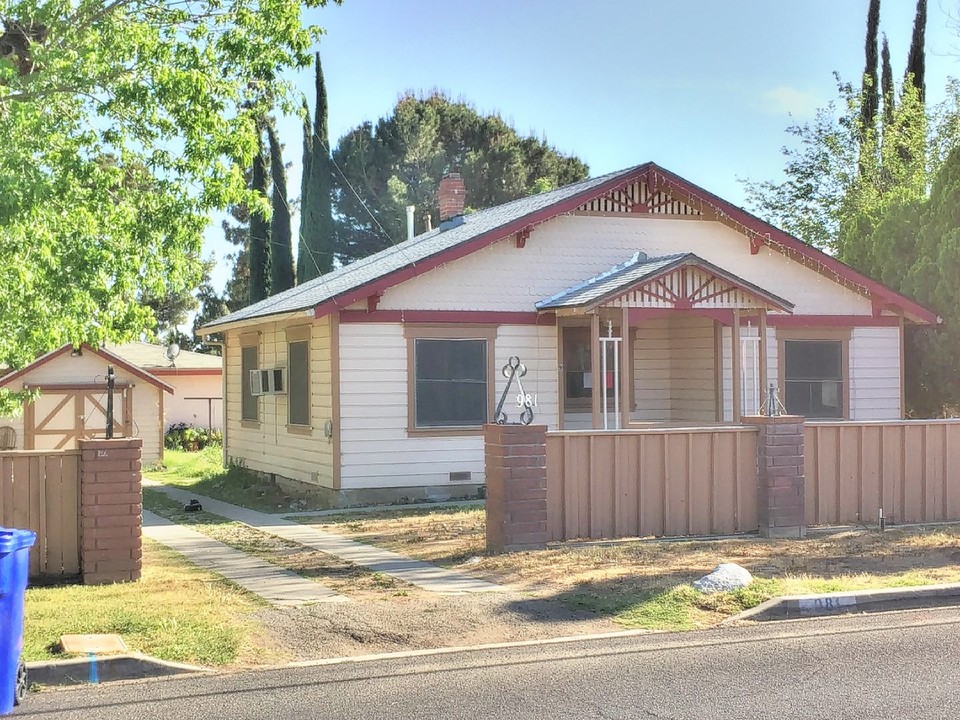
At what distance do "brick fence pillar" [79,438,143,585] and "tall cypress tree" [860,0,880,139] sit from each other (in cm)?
3290

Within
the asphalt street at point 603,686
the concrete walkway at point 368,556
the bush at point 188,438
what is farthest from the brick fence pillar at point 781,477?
the bush at point 188,438

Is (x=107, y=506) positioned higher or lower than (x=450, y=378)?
lower

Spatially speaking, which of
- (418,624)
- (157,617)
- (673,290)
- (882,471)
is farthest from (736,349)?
(157,617)

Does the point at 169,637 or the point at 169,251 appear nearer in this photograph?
the point at 169,637

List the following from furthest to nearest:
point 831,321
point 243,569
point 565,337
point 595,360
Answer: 1. point 831,321
2. point 565,337
3. point 595,360
4. point 243,569

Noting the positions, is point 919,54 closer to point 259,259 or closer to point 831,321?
point 831,321

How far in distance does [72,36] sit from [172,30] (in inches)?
38.1

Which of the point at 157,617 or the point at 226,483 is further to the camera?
the point at 226,483

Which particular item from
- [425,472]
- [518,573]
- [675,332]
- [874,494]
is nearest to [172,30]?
[518,573]

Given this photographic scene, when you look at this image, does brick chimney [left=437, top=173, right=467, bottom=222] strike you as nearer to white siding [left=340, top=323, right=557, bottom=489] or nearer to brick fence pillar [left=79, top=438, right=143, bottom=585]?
white siding [left=340, top=323, right=557, bottom=489]

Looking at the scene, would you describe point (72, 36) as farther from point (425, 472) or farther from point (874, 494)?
point (874, 494)

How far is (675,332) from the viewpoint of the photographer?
1967 centimetres

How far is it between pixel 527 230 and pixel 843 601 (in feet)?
32.3

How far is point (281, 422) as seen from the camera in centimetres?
1970
